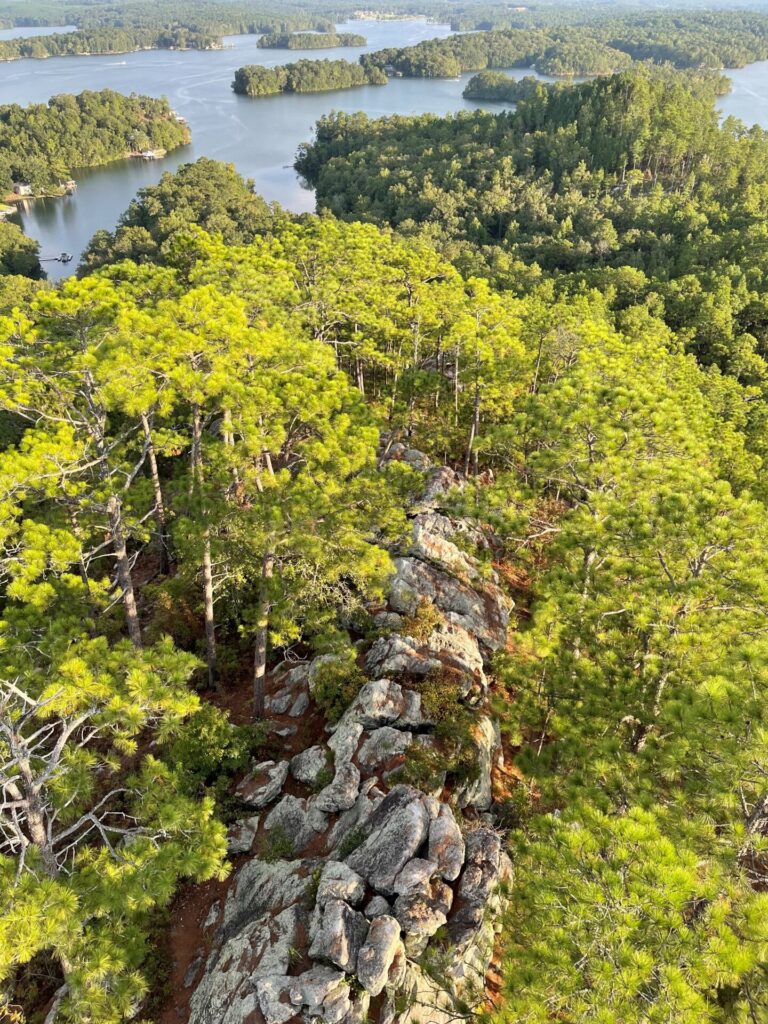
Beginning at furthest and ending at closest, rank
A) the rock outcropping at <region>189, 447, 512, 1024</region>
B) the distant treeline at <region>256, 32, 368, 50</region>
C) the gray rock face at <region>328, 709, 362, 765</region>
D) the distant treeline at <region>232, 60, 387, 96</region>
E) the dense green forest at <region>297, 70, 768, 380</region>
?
the distant treeline at <region>256, 32, 368, 50</region> → the distant treeline at <region>232, 60, 387, 96</region> → the dense green forest at <region>297, 70, 768, 380</region> → the gray rock face at <region>328, 709, 362, 765</region> → the rock outcropping at <region>189, 447, 512, 1024</region>

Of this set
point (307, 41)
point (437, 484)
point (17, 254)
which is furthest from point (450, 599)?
point (307, 41)

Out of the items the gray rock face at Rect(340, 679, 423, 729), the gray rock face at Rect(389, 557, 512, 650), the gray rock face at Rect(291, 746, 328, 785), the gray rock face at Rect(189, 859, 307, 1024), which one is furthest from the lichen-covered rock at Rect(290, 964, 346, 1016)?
the gray rock face at Rect(389, 557, 512, 650)

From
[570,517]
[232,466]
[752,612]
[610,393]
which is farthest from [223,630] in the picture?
[752,612]

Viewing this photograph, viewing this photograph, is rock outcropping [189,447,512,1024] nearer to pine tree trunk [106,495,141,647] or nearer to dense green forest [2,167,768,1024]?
dense green forest [2,167,768,1024]

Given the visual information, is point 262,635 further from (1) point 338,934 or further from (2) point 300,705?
(1) point 338,934

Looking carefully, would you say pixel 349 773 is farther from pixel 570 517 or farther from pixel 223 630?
pixel 223 630

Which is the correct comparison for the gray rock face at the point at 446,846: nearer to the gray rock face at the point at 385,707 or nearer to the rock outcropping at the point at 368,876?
the rock outcropping at the point at 368,876
